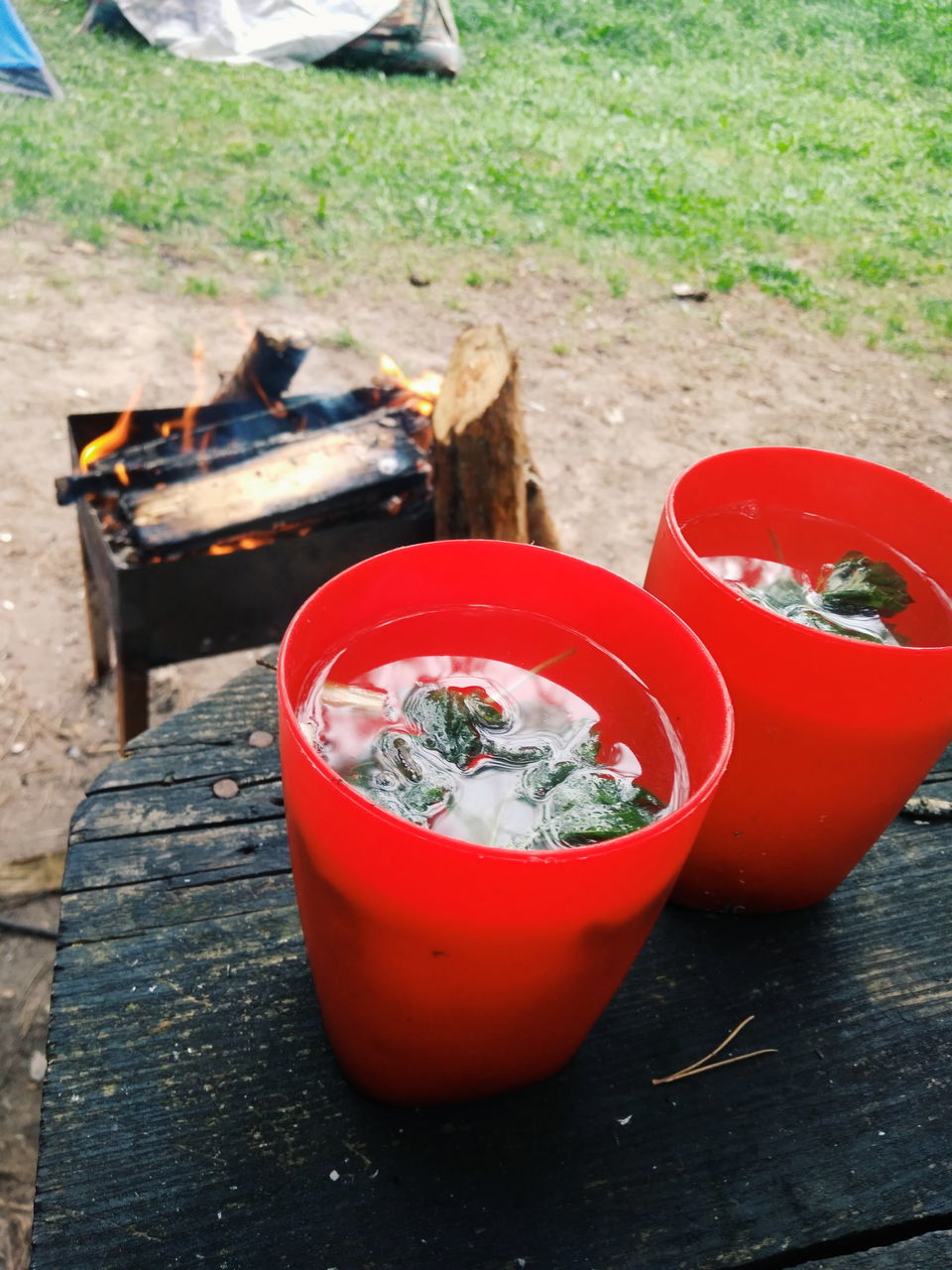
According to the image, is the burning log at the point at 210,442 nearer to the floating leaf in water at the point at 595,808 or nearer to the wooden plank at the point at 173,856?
the wooden plank at the point at 173,856

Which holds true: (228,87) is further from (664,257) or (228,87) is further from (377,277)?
(664,257)

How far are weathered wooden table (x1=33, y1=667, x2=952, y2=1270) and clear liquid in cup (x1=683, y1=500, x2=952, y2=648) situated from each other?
32cm

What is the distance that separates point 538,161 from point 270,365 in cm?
442

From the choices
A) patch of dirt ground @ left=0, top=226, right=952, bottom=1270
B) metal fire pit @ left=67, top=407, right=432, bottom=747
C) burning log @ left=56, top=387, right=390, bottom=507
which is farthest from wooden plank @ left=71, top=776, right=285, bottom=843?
patch of dirt ground @ left=0, top=226, right=952, bottom=1270

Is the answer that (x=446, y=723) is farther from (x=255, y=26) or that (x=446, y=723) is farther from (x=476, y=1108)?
(x=255, y=26)

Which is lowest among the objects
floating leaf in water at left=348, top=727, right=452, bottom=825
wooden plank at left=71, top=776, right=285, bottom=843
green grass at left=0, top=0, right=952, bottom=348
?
green grass at left=0, top=0, right=952, bottom=348

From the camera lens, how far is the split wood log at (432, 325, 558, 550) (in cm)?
229

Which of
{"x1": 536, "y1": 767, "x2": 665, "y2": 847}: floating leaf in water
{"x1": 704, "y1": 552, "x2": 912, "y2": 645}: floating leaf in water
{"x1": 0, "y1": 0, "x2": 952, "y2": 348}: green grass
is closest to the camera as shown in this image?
{"x1": 536, "y1": 767, "x2": 665, "y2": 847}: floating leaf in water

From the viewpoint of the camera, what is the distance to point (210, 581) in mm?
2285

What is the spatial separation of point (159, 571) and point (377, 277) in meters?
3.45

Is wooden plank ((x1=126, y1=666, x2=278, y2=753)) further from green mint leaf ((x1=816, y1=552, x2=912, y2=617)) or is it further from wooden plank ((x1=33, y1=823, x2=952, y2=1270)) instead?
green mint leaf ((x1=816, y1=552, x2=912, y2=617))

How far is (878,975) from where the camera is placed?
3.41ft

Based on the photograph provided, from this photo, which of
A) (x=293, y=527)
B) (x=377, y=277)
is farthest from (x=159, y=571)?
(x=377, y=277)

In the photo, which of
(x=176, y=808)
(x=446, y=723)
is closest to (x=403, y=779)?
(x=446, y=723)
